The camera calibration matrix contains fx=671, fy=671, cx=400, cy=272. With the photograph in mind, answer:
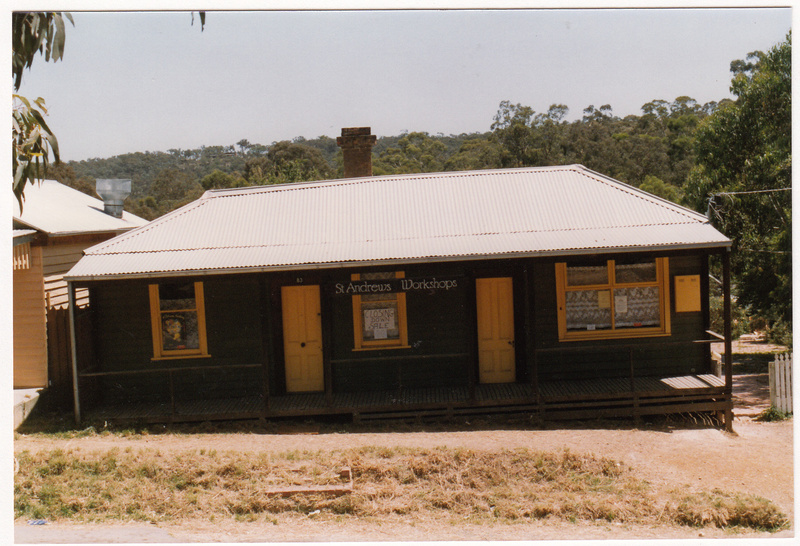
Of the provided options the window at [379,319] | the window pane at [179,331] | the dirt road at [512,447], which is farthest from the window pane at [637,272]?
the window pane at [179,331]

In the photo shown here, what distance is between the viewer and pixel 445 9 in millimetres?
6949

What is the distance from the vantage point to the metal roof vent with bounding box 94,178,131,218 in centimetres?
1697

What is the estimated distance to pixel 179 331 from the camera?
39.4 ft

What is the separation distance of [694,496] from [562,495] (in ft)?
4.92

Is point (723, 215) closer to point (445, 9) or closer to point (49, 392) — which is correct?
point (445, 9)

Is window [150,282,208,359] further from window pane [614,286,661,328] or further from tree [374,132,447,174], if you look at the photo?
tree [374,132,447,174]

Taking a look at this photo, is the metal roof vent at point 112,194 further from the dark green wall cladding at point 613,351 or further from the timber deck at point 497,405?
the dark green wall cladding at point 613,351

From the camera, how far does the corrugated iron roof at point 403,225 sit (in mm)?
10750

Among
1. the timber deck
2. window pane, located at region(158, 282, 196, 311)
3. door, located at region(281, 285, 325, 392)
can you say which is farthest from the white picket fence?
window pane, located at region(158, 282, 196, 311)

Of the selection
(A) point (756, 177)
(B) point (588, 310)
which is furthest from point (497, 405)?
(A) point (756, 177)

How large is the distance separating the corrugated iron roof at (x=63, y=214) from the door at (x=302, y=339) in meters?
4.77

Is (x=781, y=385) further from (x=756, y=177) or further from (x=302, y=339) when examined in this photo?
(x=302, y=339)

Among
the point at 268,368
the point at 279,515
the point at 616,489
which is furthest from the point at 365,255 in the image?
the point at 616,489

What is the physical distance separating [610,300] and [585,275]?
628 mm
